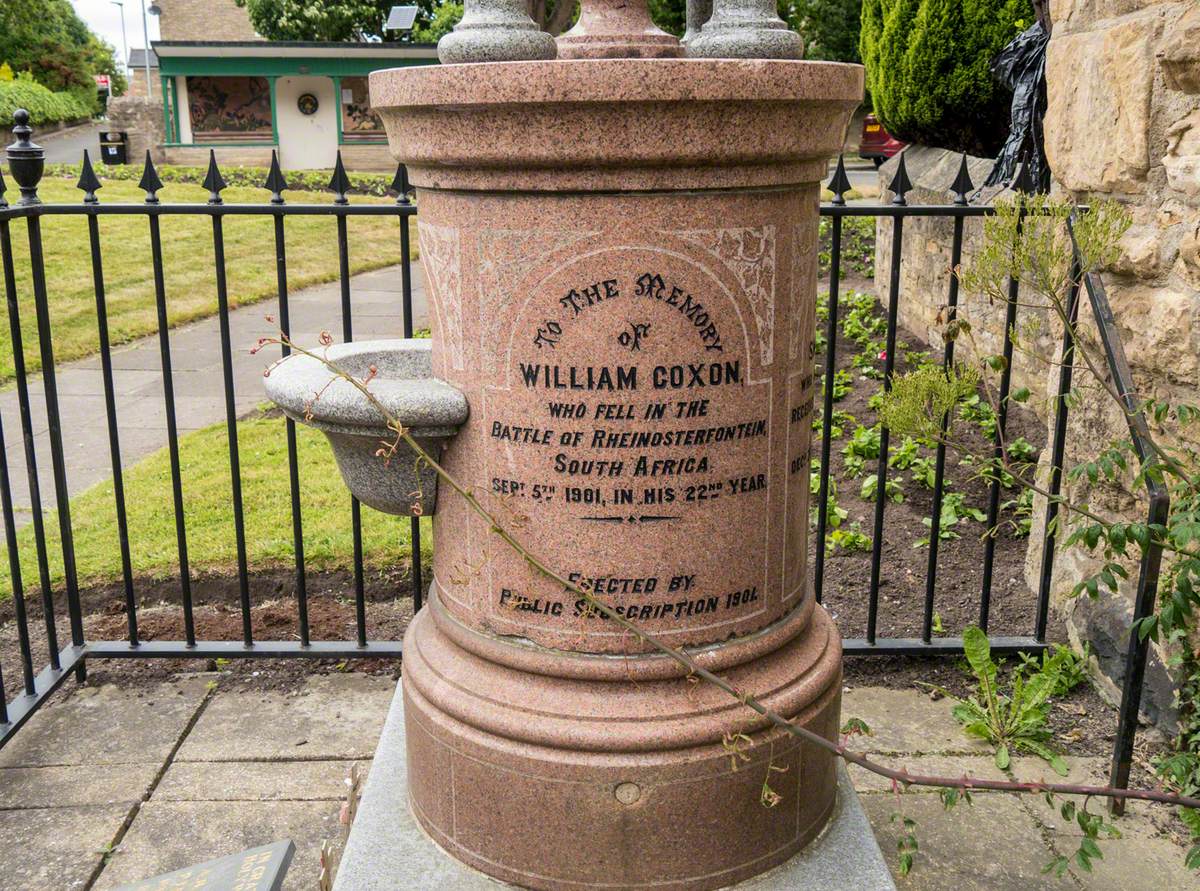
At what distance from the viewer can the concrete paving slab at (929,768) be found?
120 inches

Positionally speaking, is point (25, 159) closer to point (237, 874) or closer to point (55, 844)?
point (55, 844)

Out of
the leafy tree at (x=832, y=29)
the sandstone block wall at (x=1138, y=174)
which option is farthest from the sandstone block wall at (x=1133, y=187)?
the leafy tree at (x=832, y=29)

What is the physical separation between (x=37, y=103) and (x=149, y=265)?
3837 centimetres

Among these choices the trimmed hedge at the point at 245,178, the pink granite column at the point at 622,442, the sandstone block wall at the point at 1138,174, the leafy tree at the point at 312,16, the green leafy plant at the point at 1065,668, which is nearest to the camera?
the pink granite column at the point at 622,442

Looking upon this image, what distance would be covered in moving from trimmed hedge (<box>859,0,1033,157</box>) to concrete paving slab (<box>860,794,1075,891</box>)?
17.5 ft

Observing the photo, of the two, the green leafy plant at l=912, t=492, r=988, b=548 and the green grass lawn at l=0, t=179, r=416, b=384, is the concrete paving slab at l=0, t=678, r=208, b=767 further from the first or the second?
the green grass lawn at l=0, t=179, r=416, b=384

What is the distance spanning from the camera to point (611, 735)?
2.17 metres

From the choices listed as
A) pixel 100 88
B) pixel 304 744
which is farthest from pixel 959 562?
pixel 100 88

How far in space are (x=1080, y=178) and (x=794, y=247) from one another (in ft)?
5.36

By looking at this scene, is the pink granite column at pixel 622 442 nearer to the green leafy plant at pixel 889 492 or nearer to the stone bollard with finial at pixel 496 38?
the stone bollard with finial at pixel 496 38

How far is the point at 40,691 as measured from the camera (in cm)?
342

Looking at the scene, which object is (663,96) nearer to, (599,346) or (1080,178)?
(599,346)

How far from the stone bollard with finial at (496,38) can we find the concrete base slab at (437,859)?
1638mm

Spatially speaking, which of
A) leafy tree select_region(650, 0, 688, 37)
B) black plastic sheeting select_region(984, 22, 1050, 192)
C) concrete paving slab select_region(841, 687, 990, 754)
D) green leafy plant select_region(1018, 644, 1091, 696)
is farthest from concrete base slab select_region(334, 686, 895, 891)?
leafy tree select_region(650, 0, 688, 37)
